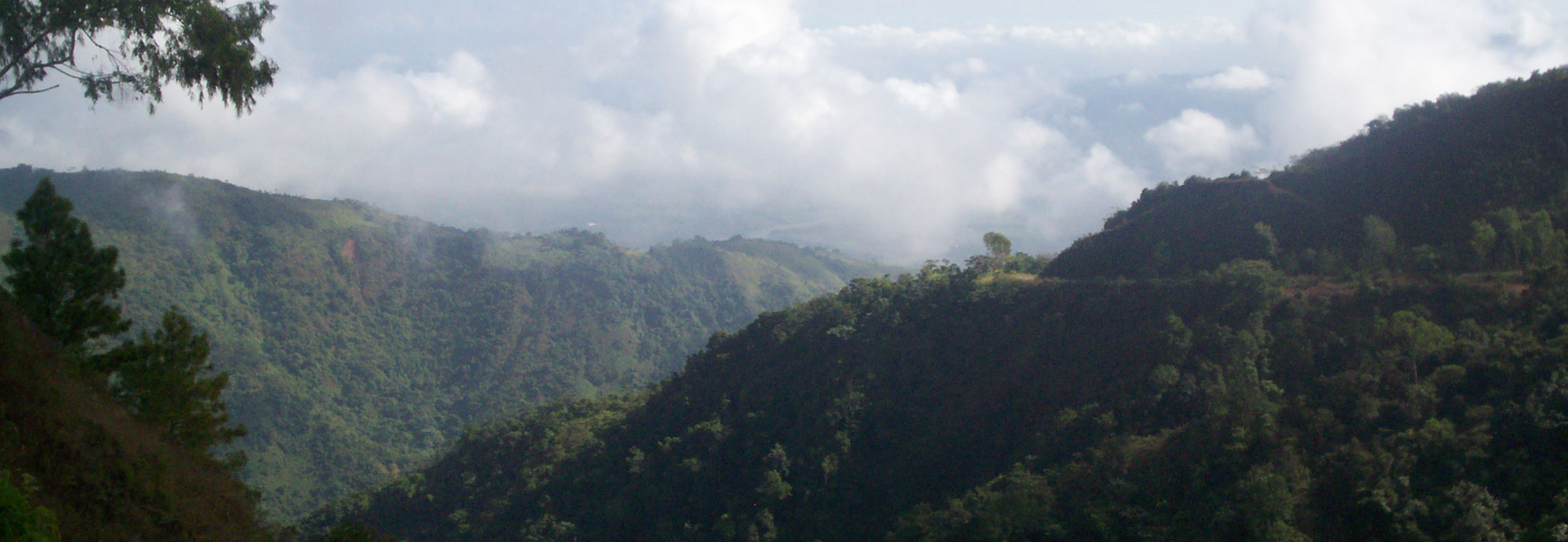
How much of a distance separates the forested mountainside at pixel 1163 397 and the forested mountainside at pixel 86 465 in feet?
74.9

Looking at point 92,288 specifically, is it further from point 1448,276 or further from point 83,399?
point 1448,276

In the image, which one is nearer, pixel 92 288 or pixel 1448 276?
pixel 92 288

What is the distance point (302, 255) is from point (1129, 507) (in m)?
124

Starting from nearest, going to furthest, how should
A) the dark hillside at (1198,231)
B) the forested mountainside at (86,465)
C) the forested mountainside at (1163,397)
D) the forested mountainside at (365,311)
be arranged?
the forested mountainside at (86,465), the forested mountainside at (1163,397), the dark hillside at (1198,231), the forested mountainside at (365,311)

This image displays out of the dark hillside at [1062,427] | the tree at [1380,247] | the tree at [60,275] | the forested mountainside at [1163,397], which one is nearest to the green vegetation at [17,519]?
the tree at [60,275]

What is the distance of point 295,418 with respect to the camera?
94875mm

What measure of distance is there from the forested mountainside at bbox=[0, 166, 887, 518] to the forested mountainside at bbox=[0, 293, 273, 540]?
68562 millimetres

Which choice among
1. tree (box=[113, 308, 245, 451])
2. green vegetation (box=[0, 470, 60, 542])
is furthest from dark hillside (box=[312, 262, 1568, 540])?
green vegetation (box=[0, 470, 60, 542])

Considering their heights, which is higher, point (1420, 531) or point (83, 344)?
point (83, 344)

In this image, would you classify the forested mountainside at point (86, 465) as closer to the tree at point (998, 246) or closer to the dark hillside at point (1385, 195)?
the dark hillside at point (1385, 195)

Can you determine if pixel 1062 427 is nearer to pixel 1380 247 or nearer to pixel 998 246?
pixel 1380 247

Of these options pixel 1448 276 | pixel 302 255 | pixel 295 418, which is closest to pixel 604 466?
pixel 1448 276

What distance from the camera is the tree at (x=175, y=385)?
54.7ft

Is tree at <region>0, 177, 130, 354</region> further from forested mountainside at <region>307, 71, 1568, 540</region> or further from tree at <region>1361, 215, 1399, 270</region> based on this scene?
tree at <region>1361, 215, 1399, 270</region>
